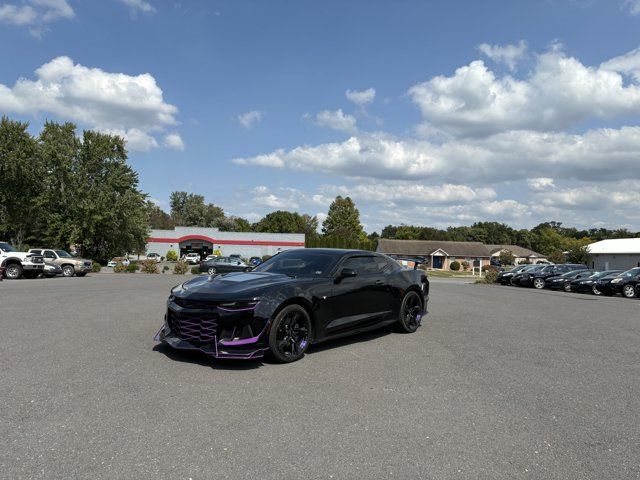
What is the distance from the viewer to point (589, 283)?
86.0ft

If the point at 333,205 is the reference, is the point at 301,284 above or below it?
below

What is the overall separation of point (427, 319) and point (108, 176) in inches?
1815

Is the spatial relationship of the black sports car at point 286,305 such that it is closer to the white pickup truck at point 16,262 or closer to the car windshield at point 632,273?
the car windshield at point 632,273

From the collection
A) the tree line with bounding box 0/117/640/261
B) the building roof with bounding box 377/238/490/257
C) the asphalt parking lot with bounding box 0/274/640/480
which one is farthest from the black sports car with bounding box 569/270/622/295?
the building roof with bounding box 377/238/490/257

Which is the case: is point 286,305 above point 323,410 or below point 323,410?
above

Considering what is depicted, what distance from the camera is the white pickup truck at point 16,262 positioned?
2350 centimetres

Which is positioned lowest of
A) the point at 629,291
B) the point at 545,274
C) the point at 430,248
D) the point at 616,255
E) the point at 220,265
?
the point at 629,291

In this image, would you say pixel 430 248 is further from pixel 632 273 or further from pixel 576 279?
pixel 632 273

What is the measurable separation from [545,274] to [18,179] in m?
44.9

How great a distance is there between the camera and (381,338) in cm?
794

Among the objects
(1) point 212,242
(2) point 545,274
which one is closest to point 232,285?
(2) point 545,274

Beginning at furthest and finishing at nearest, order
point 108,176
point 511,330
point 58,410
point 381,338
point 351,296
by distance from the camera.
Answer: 1. point 108,176
2. point 511,330
3. point 381,338
4. point 351,296
5. point 58,410

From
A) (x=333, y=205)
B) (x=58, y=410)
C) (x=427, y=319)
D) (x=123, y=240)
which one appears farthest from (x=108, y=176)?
(x=333, y=205)

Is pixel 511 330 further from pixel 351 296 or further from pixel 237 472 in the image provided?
pixel 237 472
